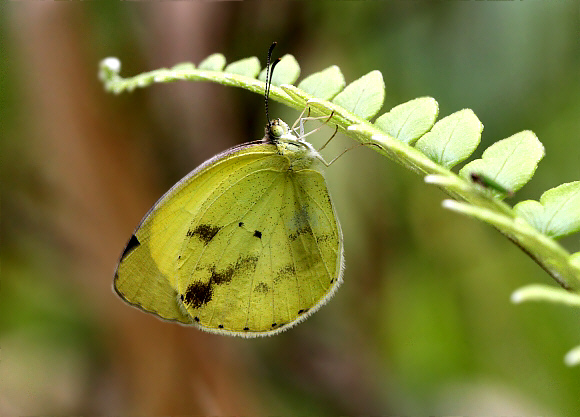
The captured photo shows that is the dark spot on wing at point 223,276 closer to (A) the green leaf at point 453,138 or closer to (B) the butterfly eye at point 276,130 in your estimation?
(B) the butterfly eye at point 276,130

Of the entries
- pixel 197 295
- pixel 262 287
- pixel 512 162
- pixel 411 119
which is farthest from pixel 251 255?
pixel 512 162

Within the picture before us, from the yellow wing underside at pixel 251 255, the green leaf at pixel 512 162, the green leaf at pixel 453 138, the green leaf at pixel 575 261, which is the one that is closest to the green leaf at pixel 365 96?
the green leaf at pixel 453 138

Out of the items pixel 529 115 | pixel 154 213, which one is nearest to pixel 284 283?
pixel 154 213

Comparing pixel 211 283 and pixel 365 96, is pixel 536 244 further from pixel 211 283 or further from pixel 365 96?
pixel 211 283

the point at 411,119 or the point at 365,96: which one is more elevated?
the point at 365,96

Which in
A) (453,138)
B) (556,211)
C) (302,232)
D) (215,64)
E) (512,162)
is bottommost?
(556,211)

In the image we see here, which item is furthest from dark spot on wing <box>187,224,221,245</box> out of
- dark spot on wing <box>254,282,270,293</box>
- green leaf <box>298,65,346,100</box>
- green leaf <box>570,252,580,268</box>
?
green leaf <box>570,252,580,268</box>

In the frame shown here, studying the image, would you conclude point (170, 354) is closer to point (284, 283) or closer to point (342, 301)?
point (342, 301)
